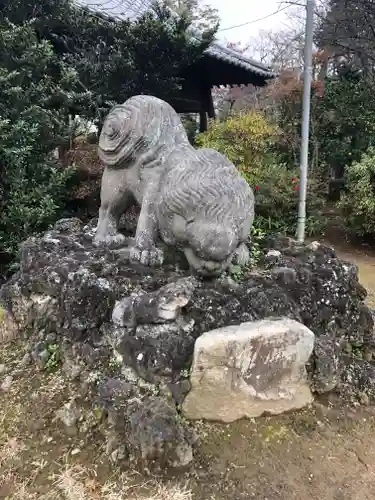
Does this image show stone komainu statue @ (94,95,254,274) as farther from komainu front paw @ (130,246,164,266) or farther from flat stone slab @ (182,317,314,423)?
flat stone slab @ (182,317,314,423)

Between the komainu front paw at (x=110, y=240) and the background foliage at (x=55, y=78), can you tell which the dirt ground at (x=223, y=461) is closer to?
the komainu front paw at (x=110, y=240)

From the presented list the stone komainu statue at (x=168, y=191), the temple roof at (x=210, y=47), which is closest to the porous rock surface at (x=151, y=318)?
the stone komainu statue at (x=168, y=191)

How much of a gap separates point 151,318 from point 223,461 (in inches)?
29.1

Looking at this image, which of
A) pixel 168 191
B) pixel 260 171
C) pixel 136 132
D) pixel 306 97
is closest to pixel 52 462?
pixel 168 191

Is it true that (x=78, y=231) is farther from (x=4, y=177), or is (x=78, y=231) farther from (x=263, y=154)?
(x=263, y=154)

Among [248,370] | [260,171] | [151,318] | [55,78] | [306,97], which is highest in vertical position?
[55,78]

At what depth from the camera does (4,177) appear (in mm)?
5188

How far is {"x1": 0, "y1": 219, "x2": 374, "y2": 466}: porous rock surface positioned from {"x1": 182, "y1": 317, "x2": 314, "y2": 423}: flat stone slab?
9 centimetres

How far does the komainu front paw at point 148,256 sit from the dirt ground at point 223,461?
0.84 metres

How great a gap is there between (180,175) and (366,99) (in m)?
8.84

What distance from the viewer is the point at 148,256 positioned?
8.45 ft

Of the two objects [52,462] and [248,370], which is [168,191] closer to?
[248,370]

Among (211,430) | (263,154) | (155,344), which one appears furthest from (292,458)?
(263,154)

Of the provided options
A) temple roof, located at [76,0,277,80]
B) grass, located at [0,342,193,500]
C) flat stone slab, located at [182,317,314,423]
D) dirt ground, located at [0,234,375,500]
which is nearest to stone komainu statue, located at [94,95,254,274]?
flat stone slab, located at [182,317,314,423]
